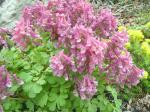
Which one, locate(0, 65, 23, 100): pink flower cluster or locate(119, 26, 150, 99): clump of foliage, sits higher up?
locate(0, 65, 23, 100): pink flower cluster

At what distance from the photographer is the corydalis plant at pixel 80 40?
281 centimetres

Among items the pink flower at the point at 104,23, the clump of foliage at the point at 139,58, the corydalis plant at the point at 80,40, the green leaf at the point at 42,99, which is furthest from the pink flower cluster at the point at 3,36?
the clump of foliage at the point at 139,58

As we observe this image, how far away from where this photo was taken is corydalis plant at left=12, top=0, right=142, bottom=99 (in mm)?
2811

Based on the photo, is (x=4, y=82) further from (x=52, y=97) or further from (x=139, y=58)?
(x=139, y=58)

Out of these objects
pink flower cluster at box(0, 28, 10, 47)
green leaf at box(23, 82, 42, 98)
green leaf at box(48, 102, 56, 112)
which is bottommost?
green leaf at box(48, 102, 56, 112)

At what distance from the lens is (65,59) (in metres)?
2.83

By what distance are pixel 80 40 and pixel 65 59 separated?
0.18m

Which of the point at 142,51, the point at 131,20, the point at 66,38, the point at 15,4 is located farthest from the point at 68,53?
the point at 131,20

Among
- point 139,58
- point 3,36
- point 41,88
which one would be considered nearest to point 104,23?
point 41,88

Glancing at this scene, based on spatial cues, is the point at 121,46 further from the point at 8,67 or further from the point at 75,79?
the point at 8,67

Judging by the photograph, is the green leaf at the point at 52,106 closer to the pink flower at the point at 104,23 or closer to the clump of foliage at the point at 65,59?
the clump of foliage at the point at 65,59

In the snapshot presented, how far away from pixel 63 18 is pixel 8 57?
1.90 ft

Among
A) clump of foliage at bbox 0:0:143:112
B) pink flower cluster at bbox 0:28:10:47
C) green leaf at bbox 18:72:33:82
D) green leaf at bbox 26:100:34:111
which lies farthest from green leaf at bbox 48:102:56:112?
pink flower cluster at bbox 0:28:10:47

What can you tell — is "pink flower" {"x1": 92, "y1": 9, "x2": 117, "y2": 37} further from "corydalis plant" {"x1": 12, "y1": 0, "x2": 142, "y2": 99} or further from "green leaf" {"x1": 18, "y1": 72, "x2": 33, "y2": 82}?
"green leaf" {"x1": 18, "y1": 72, "x2": 33, "y2": 82}
